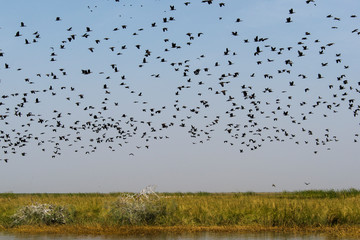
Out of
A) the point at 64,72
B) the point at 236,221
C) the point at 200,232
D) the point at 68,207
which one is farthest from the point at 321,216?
the point at 64,72

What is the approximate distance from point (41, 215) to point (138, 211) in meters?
6.11

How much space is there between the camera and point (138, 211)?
2841 cm

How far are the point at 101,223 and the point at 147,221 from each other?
2629 mm

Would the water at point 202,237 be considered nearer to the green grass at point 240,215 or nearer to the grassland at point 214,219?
the grassland at point 214,219

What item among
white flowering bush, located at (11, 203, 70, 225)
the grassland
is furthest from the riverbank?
white flowering bush, located at (11, 203, 70, 225)

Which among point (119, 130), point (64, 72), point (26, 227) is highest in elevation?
point (64, 72)

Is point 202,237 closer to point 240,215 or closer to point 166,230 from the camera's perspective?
point 166,230

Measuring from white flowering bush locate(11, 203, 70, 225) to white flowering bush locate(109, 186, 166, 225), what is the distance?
129 inches

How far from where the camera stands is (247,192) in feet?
200

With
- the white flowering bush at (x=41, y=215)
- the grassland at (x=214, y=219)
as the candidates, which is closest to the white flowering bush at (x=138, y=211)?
the grassland at (x=214, y=219)

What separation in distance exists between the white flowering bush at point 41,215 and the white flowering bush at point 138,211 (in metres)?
3.29

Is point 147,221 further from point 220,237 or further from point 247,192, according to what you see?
point 247,192

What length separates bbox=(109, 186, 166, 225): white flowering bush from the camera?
28328 mm

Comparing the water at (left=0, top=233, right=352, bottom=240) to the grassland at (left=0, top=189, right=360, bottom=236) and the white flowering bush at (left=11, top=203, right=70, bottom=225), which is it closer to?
the grassland at (left=0, top=189, right=360, bottom=236)
